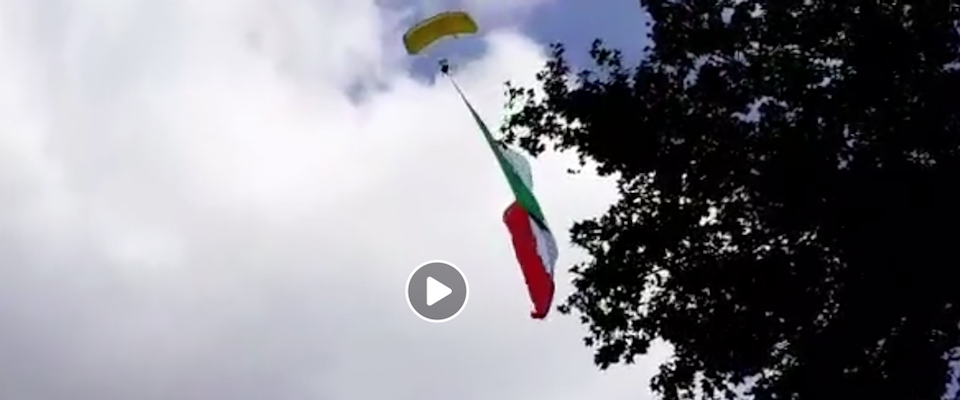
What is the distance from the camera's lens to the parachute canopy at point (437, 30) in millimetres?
17609

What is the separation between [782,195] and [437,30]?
17.4 feet

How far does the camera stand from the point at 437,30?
1769 centimetres

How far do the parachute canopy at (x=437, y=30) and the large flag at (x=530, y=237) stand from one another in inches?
55.8

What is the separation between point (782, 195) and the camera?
65.2 feet

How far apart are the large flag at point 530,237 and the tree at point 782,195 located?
7.92 feet

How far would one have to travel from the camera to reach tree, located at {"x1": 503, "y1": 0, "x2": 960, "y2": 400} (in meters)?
19.6

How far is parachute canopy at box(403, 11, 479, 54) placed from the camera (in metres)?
17.6

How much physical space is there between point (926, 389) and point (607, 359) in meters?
4.38

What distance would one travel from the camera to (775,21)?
2059cm

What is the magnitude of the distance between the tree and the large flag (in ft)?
7.92

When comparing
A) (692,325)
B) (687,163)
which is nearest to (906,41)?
(687,163)

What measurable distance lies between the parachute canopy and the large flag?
142 cm

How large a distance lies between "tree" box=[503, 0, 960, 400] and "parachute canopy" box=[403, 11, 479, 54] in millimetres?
3680

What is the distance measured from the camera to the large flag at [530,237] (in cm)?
1873
